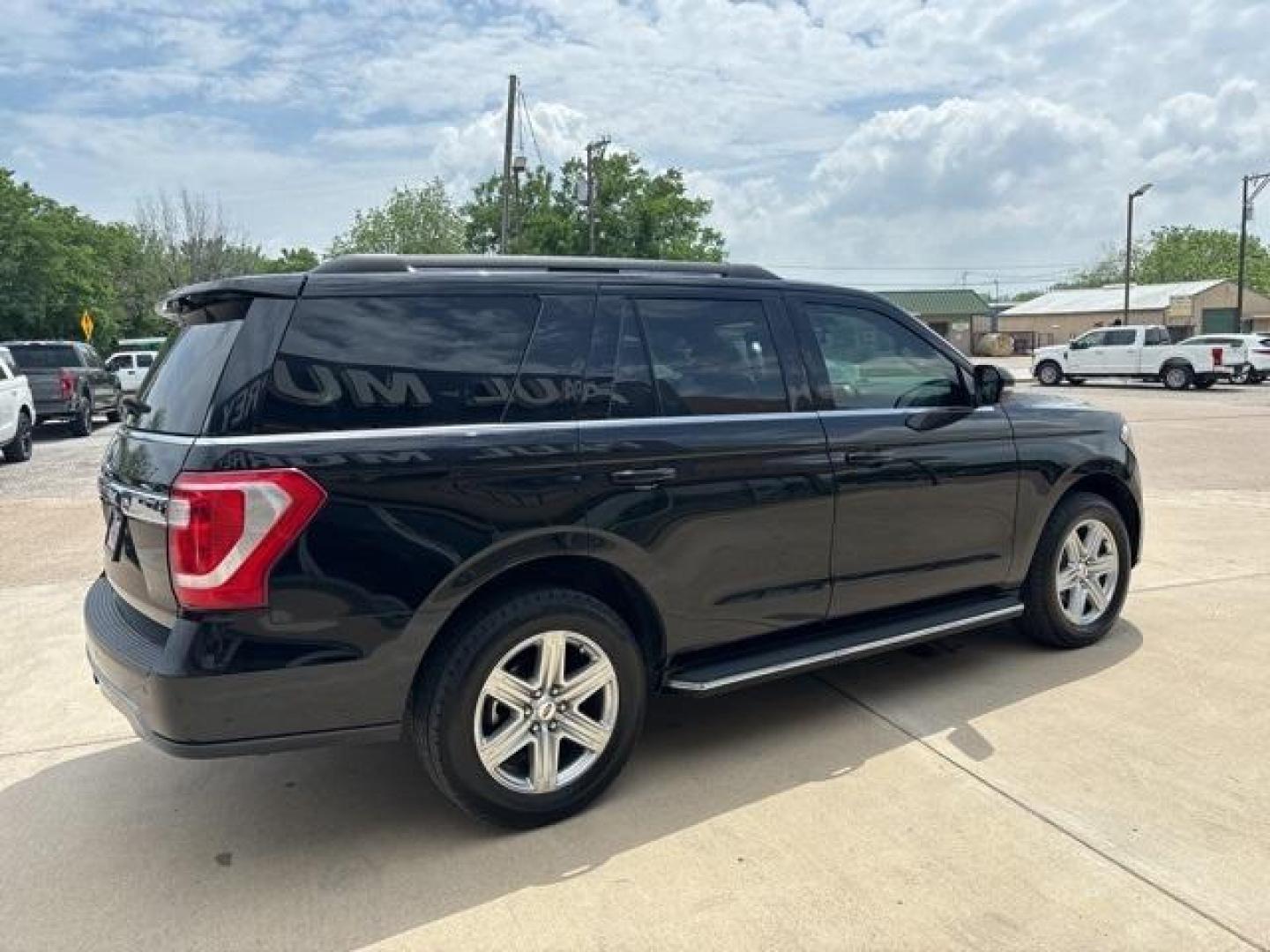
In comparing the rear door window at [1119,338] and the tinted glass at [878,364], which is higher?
the rear door window at [1119,338]

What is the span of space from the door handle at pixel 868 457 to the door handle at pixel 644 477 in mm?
867

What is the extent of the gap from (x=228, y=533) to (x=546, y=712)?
1.17m

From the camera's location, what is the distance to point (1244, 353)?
90.8 feet

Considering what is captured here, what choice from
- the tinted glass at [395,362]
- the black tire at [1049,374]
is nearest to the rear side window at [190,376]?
the tinted glass at [395,362]

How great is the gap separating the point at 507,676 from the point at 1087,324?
73.9 m

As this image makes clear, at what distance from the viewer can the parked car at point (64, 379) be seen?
1672cm

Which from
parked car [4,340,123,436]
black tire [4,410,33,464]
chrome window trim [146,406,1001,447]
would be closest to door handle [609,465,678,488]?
chrome window trim [146,406,1001,447]

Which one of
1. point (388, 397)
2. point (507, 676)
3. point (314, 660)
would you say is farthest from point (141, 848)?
point (388, 397)

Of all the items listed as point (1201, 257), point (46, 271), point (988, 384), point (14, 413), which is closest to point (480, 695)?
point (988, 384)

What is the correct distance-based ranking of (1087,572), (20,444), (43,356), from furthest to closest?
(43,356), (20,444), (1087,572)

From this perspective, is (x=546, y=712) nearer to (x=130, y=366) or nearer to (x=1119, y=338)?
(x=130, y=366)

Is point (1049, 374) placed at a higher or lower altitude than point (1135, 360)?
lower

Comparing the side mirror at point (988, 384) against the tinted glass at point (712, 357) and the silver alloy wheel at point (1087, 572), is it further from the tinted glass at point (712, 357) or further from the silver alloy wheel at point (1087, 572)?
the tinted glass at point (712, 357)

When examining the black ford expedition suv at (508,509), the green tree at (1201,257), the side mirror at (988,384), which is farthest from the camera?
the green tree at (1201,257)
